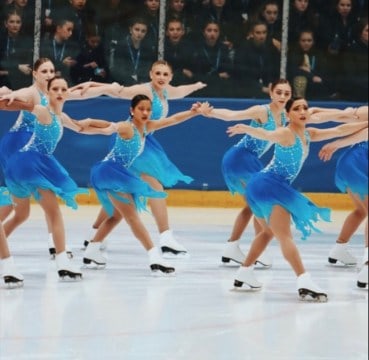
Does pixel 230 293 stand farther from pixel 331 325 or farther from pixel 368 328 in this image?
pixel 368 328

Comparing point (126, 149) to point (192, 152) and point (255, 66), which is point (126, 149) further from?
point (255, 66)

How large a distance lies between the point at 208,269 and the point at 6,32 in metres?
4.10

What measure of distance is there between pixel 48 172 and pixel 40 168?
2.1 inches

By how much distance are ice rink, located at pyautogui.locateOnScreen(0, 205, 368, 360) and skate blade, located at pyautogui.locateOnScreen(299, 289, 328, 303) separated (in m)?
0.05

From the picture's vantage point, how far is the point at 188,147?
11.3 m

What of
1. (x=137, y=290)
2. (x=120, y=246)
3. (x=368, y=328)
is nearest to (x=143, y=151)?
(x=120, y=246)

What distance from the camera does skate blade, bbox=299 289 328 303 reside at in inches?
257

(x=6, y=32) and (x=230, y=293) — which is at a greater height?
(x=6, y=32)

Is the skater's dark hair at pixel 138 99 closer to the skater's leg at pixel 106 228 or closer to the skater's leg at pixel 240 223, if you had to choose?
the skater's leg at pixel 106 228

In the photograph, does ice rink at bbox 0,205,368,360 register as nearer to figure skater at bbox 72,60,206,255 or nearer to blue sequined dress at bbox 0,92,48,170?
figure skater at bbox 72,60,206,255

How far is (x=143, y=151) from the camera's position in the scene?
842cm

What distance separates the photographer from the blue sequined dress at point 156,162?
8.41 m

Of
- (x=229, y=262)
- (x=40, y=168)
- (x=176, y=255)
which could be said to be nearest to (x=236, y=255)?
(x=229, y=262)

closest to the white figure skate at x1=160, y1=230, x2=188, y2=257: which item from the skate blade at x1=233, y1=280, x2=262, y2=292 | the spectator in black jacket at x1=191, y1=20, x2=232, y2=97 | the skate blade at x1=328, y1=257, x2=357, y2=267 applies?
the skate blade at x1=328, y1=257, x2=357, y2=267
